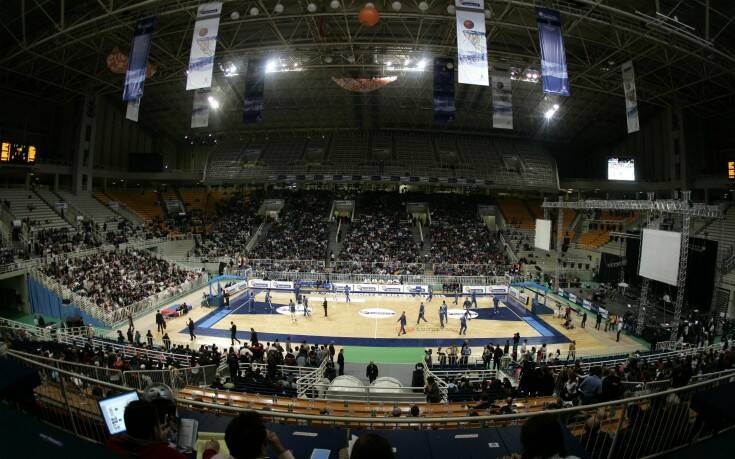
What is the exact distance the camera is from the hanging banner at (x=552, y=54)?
17469 mm

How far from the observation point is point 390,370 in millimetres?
16766

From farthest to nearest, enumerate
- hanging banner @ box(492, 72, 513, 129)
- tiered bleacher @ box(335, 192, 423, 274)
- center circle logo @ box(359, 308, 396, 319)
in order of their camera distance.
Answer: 1. tiered bleacher @ box(335, 192, 423, 274)
2. center circle logo @ box(359, 308, 396, 319)
3. hanging banner @ box(492, 72, 513, 129)

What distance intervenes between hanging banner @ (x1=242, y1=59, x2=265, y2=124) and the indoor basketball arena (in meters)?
0.18

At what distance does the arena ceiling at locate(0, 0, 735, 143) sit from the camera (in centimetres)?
2331

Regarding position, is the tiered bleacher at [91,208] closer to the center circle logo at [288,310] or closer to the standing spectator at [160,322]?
the standing spectator at [160,322]

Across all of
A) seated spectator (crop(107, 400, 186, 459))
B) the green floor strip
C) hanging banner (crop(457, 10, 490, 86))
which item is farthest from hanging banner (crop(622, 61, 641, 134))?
seated spectator (crop(107, 400, 186, 459))

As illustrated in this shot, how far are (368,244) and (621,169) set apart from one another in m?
29.2

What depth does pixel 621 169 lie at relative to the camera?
44.3 meters

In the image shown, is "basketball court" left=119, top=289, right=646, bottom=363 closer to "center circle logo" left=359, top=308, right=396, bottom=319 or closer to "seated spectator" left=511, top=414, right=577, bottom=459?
"center circle logo" left=359, top=308, right=396, bottom=319

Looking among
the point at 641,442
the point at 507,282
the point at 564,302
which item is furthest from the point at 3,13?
the point at 564,302

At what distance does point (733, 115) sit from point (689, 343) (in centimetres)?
3163

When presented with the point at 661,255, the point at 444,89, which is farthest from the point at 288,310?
the point at 661,255

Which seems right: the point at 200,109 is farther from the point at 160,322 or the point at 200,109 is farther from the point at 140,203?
the point at 140,203

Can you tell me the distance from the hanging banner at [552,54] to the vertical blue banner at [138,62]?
59.9 feet
